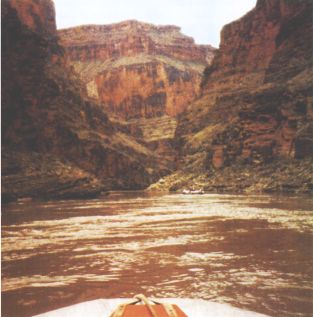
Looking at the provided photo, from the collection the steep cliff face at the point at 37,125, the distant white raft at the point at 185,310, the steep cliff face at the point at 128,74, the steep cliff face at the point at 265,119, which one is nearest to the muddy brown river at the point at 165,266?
the distant white raft at the point at 185,310

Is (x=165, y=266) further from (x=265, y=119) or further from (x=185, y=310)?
(x=265, y=119)

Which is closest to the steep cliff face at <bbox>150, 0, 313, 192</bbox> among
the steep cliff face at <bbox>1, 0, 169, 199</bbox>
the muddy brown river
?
the steep cliff face at <bbox>1, 0, 169, 199</bbox>

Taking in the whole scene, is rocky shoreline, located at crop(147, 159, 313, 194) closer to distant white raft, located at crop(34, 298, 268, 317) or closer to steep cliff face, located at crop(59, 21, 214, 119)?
distant white raft, located at crop(34, 298, 268, 317)

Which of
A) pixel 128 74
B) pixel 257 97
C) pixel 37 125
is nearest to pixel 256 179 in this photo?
pixel 257 97

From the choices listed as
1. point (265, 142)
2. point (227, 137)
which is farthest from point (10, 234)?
point (227, 137)

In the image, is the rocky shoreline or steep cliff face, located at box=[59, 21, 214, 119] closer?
the rocky shoreline

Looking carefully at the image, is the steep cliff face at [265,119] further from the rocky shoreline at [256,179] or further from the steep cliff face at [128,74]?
the steep cliff face at [128,74]
